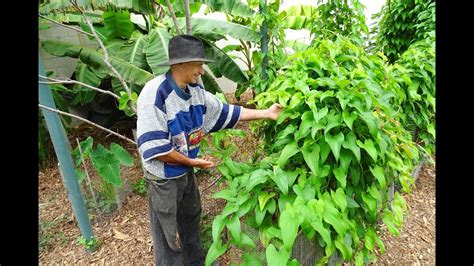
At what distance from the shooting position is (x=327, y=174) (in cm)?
164

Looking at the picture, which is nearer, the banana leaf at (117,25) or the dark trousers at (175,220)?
the dark trousers at (175,220)

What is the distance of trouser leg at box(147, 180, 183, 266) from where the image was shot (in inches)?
80.0

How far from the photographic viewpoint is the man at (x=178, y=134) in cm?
180

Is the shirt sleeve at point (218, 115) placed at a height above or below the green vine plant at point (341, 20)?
below

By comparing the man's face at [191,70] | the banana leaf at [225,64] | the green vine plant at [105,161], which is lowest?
the green vine plant at [105,161]

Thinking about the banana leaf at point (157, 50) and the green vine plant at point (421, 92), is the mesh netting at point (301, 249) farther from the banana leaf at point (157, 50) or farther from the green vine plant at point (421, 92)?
the banana leaf at point (157, 50)

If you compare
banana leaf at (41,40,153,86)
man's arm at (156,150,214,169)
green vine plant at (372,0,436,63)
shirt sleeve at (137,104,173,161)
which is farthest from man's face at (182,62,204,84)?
green vine plant at (372,0,436,63)

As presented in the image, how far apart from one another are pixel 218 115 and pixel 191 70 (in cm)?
43

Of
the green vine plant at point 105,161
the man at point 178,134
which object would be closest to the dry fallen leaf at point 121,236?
the green vine plant at point 105,161

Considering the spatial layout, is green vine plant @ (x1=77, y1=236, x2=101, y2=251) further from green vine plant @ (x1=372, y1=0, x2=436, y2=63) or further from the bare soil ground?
green vine plant @ (x1=372, y1=0, x2=436, y2=63)

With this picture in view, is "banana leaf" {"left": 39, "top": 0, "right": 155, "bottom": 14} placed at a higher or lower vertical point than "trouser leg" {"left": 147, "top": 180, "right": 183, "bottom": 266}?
higher

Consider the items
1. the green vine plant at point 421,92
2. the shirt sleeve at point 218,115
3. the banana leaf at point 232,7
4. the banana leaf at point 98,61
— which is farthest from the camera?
the banana leaf at point 232,7

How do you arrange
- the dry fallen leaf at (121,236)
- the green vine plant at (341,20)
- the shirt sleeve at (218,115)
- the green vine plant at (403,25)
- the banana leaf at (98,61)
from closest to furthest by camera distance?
the shirt sleeve at (218,115)
the dry fallen leaf at (121,236)
the green vine plant at (341,20)
the banana leaf at (98,61)
the green vine plant at (403,25)
